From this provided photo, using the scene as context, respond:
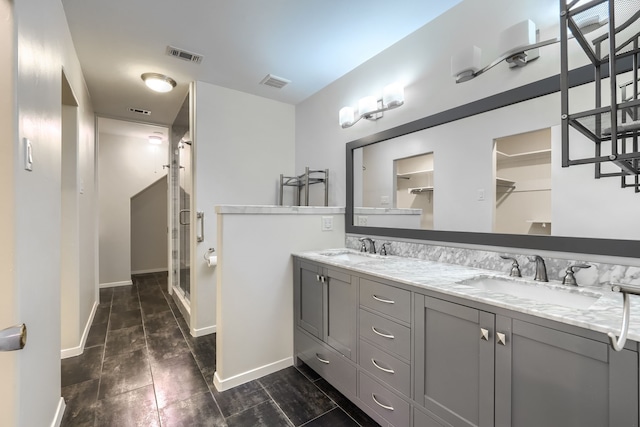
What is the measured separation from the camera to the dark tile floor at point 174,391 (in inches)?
65.4

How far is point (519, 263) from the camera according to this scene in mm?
1481

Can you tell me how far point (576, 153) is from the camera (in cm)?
129

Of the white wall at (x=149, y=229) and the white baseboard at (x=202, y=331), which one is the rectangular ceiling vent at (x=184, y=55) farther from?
the white wall at (x=149, y=229)

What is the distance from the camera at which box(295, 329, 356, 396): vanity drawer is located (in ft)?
5.70

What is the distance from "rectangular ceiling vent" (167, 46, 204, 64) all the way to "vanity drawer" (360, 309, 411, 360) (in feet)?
7.86

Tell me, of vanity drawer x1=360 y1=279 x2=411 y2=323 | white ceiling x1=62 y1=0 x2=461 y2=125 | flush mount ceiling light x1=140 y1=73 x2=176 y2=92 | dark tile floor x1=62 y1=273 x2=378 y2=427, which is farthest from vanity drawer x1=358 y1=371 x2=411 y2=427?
flush mount ceiling light x1=140 y1=73 x2=176 y2=92

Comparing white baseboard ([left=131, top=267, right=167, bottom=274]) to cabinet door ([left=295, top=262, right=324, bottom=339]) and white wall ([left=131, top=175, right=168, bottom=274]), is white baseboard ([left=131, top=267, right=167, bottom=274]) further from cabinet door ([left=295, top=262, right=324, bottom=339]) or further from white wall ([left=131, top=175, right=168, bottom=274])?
cabinet door ([left=295, top=262, right=324, bottom=339])

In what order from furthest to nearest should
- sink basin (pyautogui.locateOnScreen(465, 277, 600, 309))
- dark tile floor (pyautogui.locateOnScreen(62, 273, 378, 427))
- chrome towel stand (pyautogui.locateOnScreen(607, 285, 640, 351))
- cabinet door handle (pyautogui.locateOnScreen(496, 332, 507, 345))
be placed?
dark tile floor (pyautogui.locateOnScreen(62, 273, 378, 427)), sink basin (pyautogui.locateOnScreen(465, 277, 600, 309)), cabinet door handle (pyautogui.locateOnScreen(496, 332, 507, 345)), chrome towel stand (pyautogui.locateOnScreen(607, 285, 640, 351))

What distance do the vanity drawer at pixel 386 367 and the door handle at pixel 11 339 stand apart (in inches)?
56.6

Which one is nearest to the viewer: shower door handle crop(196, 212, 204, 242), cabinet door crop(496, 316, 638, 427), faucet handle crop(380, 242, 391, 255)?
cabinet door crop(496, 316, 638, 427)

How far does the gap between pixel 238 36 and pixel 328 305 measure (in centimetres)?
206

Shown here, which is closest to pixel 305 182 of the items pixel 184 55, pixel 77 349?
pixel 184 55

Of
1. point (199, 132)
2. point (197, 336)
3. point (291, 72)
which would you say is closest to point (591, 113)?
point (291, 72)

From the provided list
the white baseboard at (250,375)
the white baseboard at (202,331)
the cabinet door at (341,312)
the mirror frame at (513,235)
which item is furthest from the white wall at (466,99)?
the white baseboard at (202,331)
